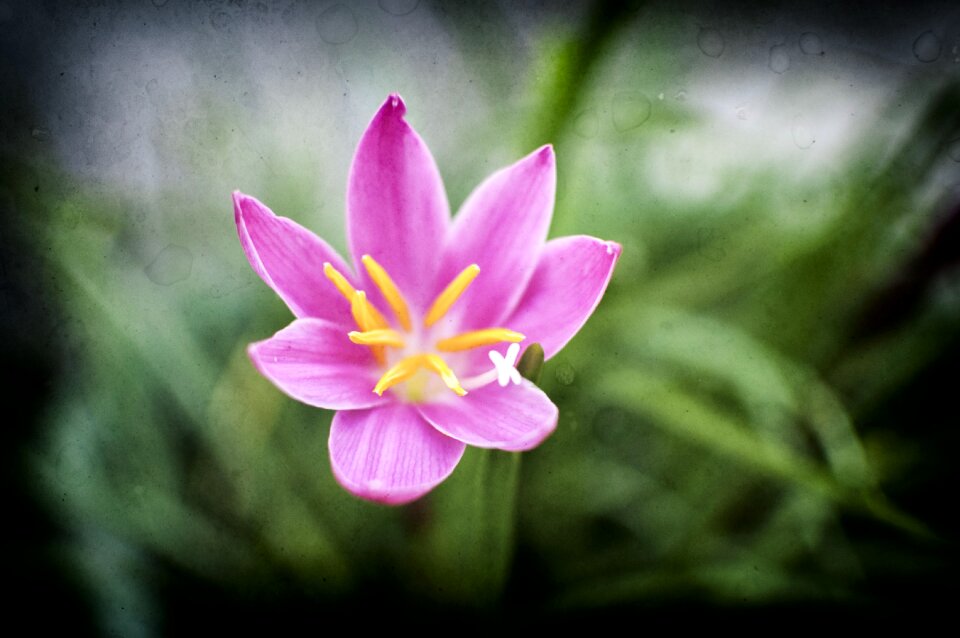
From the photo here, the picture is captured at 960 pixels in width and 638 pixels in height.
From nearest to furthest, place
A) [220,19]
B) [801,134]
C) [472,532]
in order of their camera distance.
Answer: [472,532], [220,19], [801,134]

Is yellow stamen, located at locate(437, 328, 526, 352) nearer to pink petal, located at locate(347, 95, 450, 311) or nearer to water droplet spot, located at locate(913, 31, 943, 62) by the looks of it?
pink petal, located at locate(347, 95, 450, 311)

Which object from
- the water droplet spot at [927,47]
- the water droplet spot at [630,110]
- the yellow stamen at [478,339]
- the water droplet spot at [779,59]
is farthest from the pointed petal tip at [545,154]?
the water droplet spot at [927,47]

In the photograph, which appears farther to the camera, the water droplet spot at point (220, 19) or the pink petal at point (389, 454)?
the water droplet spot at point (220, 19)

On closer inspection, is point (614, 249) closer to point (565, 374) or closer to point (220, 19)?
point (565, 374)

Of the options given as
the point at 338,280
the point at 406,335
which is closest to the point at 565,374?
the point at 406,335

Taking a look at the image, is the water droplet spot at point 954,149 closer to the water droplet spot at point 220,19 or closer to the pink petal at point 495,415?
the pink petal at point 495,415

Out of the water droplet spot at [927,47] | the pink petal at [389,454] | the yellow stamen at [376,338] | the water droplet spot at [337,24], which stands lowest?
the pink petal at [389,454]
